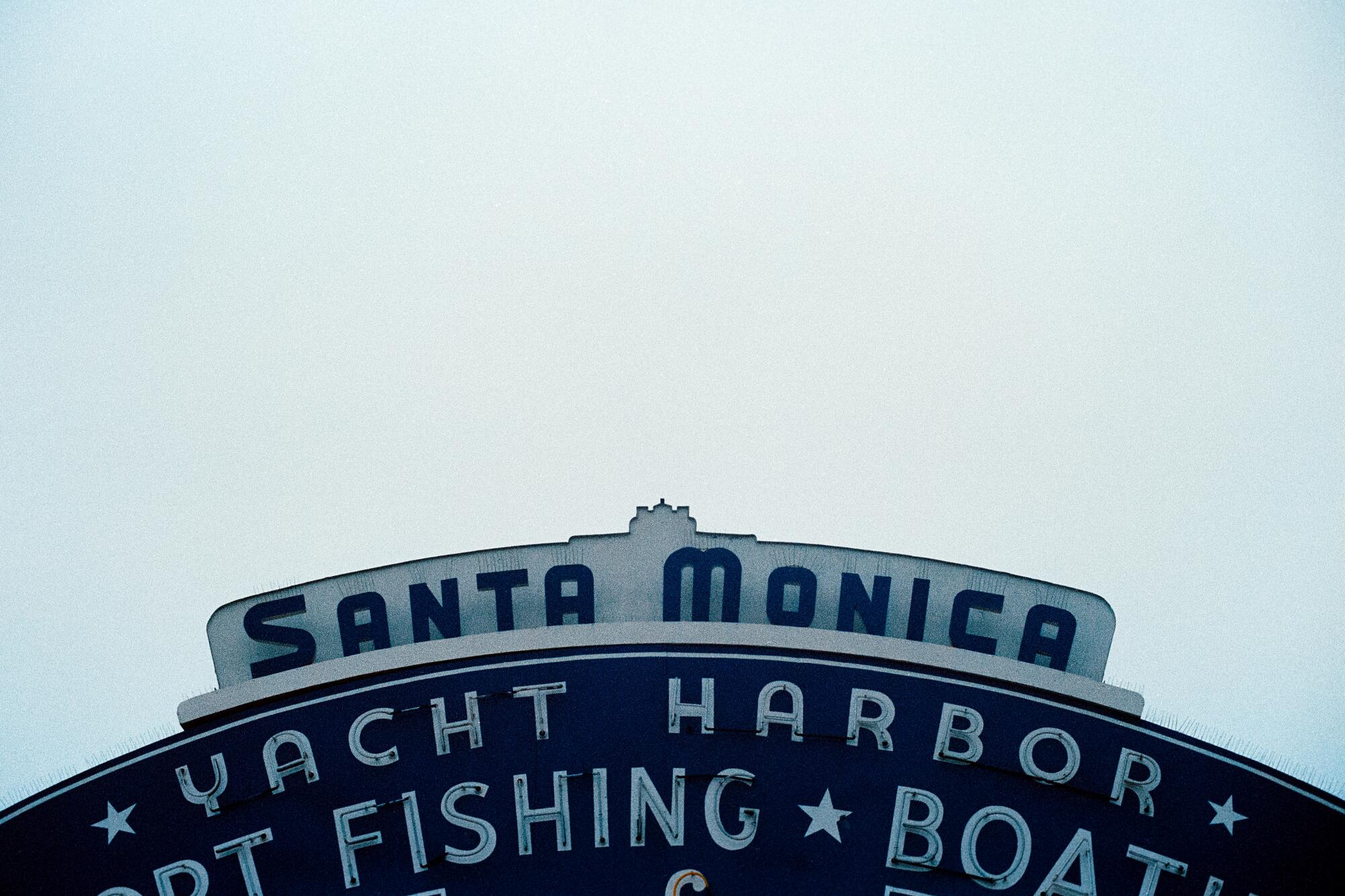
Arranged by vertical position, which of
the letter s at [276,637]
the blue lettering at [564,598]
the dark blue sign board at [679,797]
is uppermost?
the blue lettering at [564,598]

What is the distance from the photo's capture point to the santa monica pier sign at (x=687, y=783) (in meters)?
13.5

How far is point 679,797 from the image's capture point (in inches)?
556

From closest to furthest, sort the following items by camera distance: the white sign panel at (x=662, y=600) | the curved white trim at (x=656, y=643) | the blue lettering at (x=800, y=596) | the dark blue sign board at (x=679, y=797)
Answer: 1. the dark blue sign board at (x=679, y=797)
2. the curved white trim at (x=656, y=643)
3. the white sign panel at (x=662, y=600)
4. the blue lettering at (x=800, y=596)

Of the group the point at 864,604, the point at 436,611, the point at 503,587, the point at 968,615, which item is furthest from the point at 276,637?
the point at 968,615

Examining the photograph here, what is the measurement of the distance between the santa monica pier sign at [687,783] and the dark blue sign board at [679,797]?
3 centimetres

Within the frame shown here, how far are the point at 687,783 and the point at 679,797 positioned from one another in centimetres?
22

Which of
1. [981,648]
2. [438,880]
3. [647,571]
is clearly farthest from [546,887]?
[981,648]

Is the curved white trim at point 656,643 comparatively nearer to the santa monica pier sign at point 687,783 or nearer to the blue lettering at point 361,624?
the santa monica pier sign at point 687,783

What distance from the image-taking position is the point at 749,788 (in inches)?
558

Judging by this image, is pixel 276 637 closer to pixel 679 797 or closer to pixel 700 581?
pixel 700 581

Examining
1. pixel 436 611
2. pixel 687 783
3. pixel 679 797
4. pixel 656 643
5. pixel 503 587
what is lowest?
pixel 679 797

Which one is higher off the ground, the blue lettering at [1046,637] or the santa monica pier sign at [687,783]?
the blue lettering at [1046,637]

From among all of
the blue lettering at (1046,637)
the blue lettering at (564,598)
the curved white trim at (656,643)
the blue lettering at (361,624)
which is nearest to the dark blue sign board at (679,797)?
the curved white trim at (656,643)

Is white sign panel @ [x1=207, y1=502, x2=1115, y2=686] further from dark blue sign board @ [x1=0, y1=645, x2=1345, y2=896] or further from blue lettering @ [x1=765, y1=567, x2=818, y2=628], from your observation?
dark blue sign board @ [x1=0, y1=645, x2=1345, y2=896]
